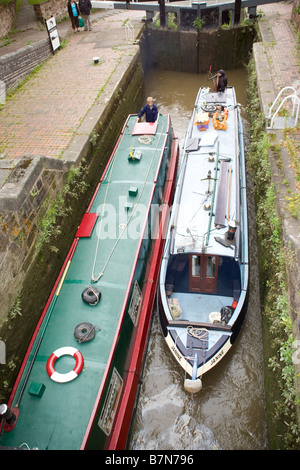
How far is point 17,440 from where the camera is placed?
5.09m

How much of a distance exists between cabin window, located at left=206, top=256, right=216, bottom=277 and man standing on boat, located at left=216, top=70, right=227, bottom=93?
7.71m

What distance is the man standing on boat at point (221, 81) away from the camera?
1209cm

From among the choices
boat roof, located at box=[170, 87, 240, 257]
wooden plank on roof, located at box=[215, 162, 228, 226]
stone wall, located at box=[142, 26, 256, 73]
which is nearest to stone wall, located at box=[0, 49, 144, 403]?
boat roof, located at box=[170, 87, 240, 257]

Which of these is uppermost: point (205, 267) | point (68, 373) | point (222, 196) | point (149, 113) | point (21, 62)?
point (21, 62)

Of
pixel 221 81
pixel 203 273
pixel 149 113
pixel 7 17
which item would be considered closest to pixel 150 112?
pixel 149 113

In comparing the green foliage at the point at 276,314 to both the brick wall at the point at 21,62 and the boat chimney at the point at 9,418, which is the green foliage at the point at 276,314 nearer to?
the boat chimney at the point at 9,418

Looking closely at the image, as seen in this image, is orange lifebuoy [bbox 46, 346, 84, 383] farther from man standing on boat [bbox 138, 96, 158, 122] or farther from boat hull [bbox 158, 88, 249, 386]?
man standing on boat [bbox 138, 96, 158, 122]

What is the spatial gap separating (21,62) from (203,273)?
11.6 m

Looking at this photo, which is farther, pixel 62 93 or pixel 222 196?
pixel 62 93

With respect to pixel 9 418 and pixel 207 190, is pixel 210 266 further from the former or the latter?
pixel 9 418

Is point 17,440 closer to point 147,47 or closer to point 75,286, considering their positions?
point 75,286

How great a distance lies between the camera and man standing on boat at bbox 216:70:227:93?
39.7ft

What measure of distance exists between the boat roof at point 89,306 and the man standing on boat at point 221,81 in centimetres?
401

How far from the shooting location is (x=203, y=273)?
24.7ft
